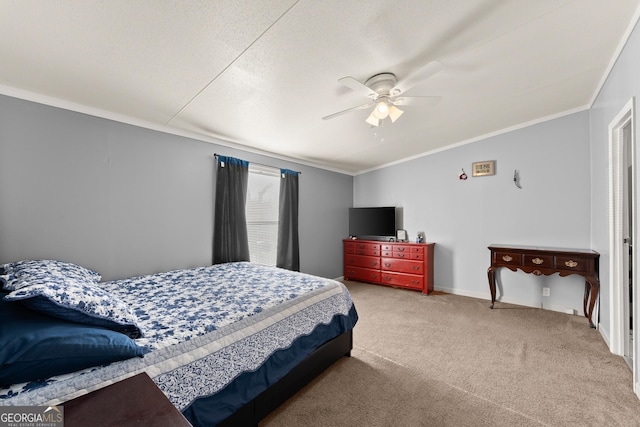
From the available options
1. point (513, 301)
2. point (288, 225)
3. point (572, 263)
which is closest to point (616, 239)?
point (572, 263)

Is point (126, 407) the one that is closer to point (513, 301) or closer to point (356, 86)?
point (356, 86)

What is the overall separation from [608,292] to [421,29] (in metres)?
3.09

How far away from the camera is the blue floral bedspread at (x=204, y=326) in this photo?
3.71 feet

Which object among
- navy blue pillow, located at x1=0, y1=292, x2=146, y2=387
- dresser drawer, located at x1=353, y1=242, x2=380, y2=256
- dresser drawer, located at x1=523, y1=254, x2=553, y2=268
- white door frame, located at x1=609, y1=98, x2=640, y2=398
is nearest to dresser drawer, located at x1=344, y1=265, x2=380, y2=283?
dresser drawer, located at x1=353, y1=242, x2=380, y2=256

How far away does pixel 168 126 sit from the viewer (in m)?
3.04

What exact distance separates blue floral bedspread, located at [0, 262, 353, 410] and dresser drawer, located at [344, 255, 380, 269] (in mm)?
2579

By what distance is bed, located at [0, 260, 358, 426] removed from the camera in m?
1.06

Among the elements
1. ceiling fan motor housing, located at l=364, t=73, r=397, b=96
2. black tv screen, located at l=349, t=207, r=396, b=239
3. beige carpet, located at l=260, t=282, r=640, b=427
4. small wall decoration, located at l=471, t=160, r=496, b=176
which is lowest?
beige carpet, located at l=260, t=282, r=640, b=427

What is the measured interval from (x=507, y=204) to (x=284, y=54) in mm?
3801

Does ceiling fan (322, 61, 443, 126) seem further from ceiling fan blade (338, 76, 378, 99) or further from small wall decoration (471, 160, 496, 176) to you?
small wall decoration (471, 160, 496, 176)

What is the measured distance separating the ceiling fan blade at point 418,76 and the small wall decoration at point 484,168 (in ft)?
8.49

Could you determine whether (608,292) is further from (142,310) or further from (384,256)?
(142,310)

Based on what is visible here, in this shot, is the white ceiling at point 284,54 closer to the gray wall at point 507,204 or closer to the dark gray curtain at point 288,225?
the gray wall at point 507,204

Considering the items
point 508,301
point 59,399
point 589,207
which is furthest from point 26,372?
point 589,207
